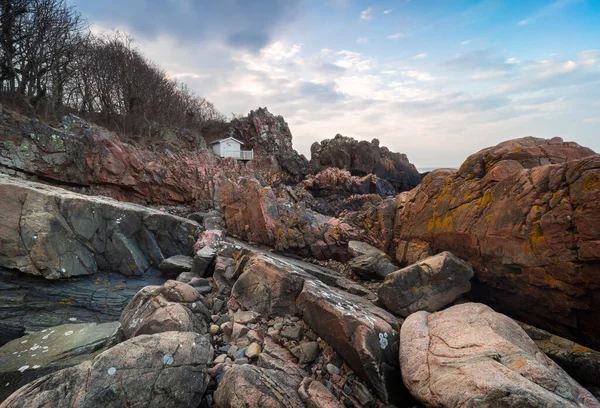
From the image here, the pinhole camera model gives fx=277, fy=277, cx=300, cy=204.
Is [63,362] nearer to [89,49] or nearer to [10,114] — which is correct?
[10,114]

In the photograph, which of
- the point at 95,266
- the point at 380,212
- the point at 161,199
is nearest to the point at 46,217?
the point at 95,266

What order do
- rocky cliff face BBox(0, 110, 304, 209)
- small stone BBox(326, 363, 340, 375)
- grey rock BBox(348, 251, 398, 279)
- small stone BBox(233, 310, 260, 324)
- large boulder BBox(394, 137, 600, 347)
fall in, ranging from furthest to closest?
1. rocky cliff face BBox(0, 110, 304, 209)
2. grey rock BBox(348, 251, 398, 279)
3. small stone BBox(233, 310, 260, 324)
4. large boulder BBox(394, 137, 600, 347)
5. small stone BBox(326, 363, 340, 375)

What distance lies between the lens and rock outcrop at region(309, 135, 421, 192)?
151 ft

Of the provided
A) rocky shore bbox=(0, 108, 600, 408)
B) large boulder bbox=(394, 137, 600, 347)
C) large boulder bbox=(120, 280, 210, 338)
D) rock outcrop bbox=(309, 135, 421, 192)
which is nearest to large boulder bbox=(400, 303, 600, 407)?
rocky shore bbox=(0, 108, 600, 408)

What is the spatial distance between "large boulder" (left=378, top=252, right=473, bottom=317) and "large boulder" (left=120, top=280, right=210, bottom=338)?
462 centimetres

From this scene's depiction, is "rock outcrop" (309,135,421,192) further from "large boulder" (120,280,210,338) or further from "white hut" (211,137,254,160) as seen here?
"large boulder" (120,280,210,338)

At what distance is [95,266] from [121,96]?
113ft

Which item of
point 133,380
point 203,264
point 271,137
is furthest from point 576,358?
point 271,137

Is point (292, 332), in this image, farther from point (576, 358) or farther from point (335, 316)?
point (576, 358)

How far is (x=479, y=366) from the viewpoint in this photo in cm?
364

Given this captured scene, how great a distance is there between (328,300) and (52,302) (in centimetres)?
823

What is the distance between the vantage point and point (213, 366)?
509cm

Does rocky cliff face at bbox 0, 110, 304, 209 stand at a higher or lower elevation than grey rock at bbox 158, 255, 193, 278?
higher

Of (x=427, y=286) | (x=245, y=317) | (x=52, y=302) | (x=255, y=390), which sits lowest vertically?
(x=52, y=302)
